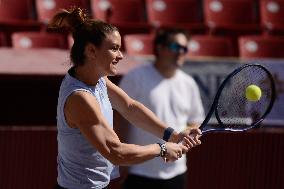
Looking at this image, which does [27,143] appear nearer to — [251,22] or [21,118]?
[21,118]

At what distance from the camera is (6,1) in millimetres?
7691

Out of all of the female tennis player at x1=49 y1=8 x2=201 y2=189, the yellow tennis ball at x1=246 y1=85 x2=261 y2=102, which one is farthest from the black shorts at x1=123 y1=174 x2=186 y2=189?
the female tennis player at x1=49 y1=8 x2=201 y2=189

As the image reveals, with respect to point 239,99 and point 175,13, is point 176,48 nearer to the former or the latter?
point 239,99

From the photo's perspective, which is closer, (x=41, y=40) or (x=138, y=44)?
(x=41, y=40)

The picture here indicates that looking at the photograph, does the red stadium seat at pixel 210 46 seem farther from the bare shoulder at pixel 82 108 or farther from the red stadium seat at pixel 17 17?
the bare shoulder at pixel 82 108

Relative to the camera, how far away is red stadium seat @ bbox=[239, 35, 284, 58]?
7.78 meters

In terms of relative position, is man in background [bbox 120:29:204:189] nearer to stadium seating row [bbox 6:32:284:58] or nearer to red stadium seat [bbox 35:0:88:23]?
stadium seating row [bbox 6:32:284:58]

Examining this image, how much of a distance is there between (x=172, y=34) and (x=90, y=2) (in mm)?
3183

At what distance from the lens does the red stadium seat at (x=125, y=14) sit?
7.92m

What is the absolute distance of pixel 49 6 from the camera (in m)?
7.85

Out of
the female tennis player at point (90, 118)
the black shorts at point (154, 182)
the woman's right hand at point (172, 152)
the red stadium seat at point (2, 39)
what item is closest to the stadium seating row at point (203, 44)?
the red stadium seat at point (2, 39)

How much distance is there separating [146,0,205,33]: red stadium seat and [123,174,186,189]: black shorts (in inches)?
144

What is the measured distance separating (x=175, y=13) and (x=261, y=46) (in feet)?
3.70

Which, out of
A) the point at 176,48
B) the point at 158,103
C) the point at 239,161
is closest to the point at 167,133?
the point at 158,103
